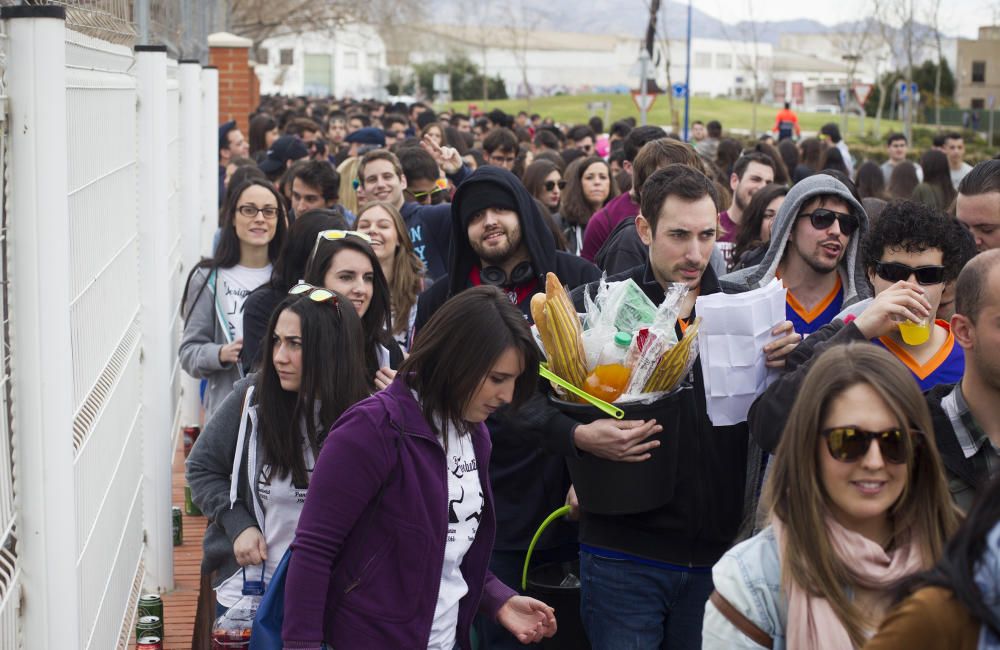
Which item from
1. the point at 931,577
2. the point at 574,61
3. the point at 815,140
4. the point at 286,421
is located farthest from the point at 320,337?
the point at 574,61

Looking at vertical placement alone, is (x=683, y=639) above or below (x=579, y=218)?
below

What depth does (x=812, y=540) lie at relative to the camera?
113 inches

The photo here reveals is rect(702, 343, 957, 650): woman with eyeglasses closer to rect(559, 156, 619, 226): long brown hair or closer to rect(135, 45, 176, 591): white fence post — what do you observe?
rect(135, 45, 176, 591): white fence post

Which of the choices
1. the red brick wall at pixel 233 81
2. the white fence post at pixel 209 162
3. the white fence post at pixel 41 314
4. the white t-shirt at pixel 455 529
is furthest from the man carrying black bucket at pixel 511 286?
the red brick wall at pixel 233 81

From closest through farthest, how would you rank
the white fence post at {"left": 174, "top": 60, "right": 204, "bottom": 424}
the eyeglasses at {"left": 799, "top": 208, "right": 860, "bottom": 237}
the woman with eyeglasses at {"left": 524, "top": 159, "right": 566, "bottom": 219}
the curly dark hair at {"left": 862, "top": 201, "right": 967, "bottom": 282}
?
the curly dark hair at {"left": 862, "top": 201, "right": 967, "bottom": 282} → the eyeglasses at {"left": 799, "top": 208, "right": 860, "bottom": 237} → the white fence post at {"left": 174, "top": 60, "right": 204, "bottom": 424} → the woman with eyeglasses at {"left": 524, "top": 159, "right": 566, "bottom": 219}

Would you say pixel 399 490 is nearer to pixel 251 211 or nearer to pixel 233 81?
pixel 251 211

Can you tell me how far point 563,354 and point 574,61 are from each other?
568ft

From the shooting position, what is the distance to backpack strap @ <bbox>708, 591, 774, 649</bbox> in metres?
2.90

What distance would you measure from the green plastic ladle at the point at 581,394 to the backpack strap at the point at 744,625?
123 centimetres

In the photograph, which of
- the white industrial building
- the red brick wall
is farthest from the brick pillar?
the white industrial building

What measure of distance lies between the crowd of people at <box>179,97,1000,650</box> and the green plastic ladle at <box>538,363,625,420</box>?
36 mm

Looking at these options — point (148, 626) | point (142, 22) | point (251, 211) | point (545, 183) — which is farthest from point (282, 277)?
point (545, 183)

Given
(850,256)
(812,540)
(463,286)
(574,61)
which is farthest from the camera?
(574,61)

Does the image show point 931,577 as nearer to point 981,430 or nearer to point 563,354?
point 981,430
